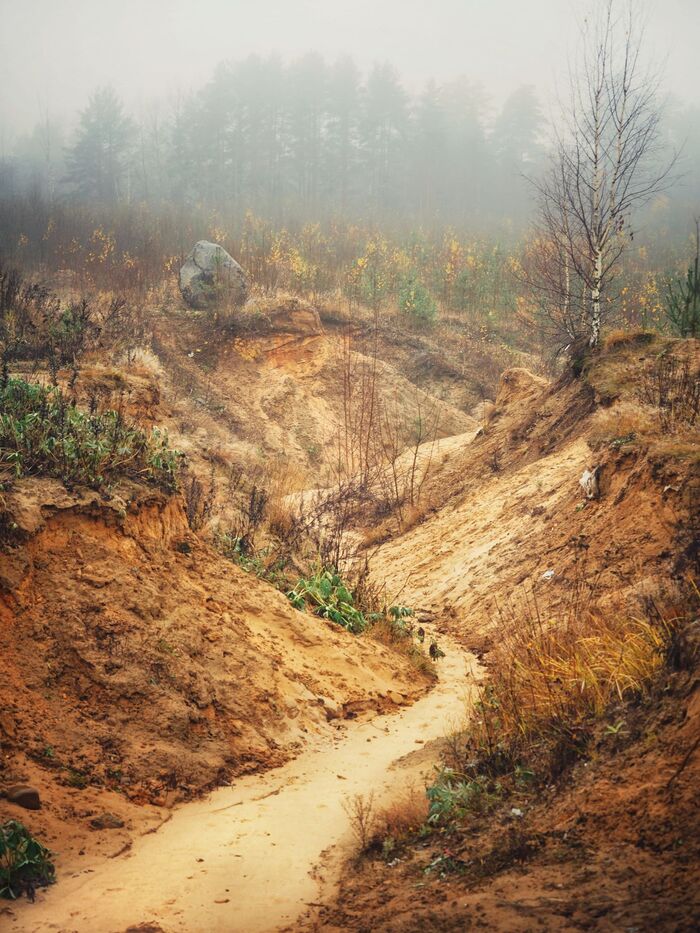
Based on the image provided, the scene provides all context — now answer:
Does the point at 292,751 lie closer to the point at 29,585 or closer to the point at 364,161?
the point at 29,585

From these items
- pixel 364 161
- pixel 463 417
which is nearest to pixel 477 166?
pixel 364 161

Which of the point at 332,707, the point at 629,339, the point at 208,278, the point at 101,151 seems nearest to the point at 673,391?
the point at 629,339

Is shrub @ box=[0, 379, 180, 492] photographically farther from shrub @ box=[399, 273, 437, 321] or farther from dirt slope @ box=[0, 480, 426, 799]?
shrub @ box=[399, 273, 437, 321]

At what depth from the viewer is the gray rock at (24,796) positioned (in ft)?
13.6

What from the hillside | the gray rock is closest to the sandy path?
the hillside

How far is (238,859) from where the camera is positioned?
13.6 ft

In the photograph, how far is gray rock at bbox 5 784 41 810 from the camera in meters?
4.16

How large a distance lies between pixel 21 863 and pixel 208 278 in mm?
21790

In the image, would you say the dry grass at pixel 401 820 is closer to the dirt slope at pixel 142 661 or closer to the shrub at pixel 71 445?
the dirt slope at pixel 142 661

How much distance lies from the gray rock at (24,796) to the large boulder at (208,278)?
822 inches

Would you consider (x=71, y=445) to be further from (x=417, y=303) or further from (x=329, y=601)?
(x=417, y=303)

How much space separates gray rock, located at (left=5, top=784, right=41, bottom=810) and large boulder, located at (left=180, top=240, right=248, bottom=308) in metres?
20.9

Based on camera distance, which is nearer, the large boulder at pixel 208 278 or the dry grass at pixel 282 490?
the dry grass at pixel 282 490

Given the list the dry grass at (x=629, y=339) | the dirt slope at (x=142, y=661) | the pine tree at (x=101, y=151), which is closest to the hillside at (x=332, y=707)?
the dirt slope at (x=142, y=661)
